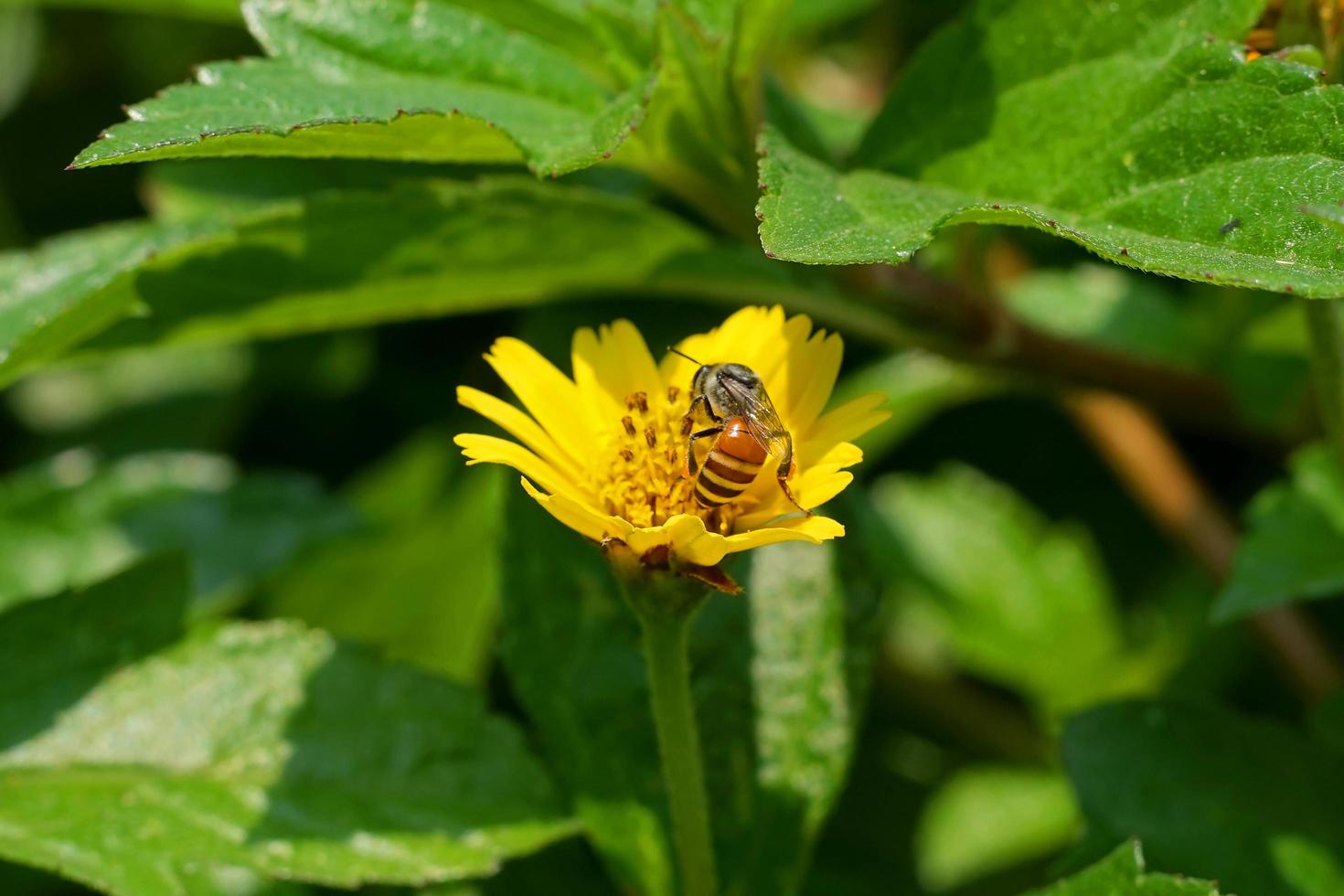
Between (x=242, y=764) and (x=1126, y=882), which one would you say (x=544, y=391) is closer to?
(x=242, y=764)

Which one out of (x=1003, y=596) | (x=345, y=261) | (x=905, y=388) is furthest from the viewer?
(x=1003, y=596)

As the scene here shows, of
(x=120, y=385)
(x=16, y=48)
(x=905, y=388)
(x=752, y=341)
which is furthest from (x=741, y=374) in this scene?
(x=16, y=48)

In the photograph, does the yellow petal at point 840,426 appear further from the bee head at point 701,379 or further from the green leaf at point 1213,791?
the green leaf at point 1213,791

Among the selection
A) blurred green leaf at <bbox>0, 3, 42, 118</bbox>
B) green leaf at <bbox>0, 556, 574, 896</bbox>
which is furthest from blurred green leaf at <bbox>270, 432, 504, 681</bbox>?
blurred green leaf at <bbox>0, 3, 42, 118</bbox>

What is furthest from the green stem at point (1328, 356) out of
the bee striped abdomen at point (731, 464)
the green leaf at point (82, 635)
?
the green leaf at point (82, 635)

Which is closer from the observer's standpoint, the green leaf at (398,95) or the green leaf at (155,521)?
the green leaf at (398,95)

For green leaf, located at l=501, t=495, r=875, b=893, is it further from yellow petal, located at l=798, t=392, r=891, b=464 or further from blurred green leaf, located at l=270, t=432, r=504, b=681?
blurred green leaf, located at l=270, t=432, r=504, b=681

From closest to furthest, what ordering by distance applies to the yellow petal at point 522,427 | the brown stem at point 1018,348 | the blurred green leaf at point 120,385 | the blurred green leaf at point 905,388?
the yellow petal at point 522,427 → the brown stem at point 1018,348 → the blurred green leaf at point 905,388 → the blurred green leaf at point 120,385
